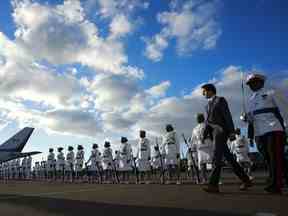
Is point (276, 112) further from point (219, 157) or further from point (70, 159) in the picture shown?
point (70, 159)

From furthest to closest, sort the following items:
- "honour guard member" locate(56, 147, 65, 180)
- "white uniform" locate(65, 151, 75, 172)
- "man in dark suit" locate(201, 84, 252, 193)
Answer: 1. "honour guard member" locate(56, 147, 65, 180)
2. "white uniform" locate(65, 151, 75, 172)
3. "man in dark suit" locate(201, 84, 252, 193)

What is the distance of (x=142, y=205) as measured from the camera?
5156 millimetres

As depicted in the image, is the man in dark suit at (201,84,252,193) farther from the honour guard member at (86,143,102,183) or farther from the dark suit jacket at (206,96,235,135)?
the honour guard member at (86,143,102,183)

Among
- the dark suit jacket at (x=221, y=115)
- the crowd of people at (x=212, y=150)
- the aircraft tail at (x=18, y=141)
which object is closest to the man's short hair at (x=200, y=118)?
the crowd of people at (x=212, y=150)

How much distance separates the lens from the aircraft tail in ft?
135

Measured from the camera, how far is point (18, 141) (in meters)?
42.5

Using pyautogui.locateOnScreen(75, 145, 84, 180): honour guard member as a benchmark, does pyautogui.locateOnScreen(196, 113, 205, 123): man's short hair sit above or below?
above

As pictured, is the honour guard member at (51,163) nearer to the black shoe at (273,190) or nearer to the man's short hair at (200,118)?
the man's short hair at (200,118)

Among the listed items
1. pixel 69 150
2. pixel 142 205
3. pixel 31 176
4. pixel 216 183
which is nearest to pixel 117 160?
pixel 69 150

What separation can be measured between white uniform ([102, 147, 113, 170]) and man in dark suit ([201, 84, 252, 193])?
1264 cm

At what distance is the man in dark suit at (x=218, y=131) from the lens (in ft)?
21.7

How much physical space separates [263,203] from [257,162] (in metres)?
24.2

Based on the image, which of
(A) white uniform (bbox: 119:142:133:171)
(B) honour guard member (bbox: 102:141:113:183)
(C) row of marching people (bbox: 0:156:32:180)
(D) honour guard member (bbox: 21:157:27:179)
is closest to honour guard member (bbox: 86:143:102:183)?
(B) honour guard member (bbox: 102:141:113:183)

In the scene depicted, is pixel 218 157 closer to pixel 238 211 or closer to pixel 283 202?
pixel 283 202
